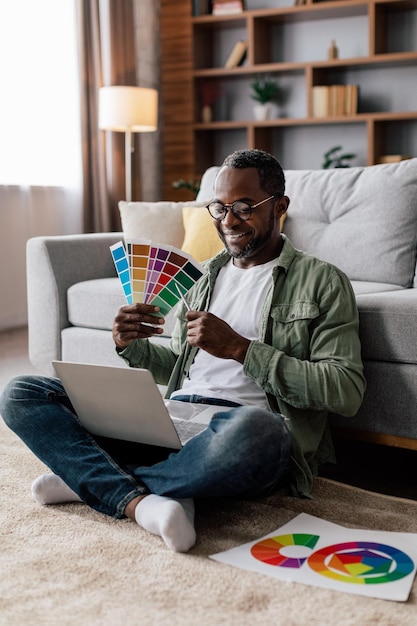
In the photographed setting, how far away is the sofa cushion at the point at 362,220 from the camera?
2666 mm

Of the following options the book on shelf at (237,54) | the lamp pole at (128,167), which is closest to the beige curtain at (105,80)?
the lamp pole at (128,167)

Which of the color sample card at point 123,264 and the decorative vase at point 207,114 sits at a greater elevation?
the decorative vase at point 207,114

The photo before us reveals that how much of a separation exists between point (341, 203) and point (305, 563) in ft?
5.37

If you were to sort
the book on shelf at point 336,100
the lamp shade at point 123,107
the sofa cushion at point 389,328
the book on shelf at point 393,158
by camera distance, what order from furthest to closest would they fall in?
the book on shelf at point 336,100
the book on shelf at point 393,158
the lamp shade at point 123,107
the sofa cushion at point 389,328

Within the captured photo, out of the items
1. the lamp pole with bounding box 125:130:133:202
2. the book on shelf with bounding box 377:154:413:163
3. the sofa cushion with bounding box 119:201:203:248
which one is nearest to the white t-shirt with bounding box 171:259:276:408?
the sofa cushion with bounding box 119:201:203:248

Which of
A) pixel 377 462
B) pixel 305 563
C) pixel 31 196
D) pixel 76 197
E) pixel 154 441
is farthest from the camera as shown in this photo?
pixel 76 197

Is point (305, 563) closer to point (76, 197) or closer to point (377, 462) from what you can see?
point (377, 462)

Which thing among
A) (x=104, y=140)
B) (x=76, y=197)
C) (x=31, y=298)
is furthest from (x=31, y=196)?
(x=31, y=298)

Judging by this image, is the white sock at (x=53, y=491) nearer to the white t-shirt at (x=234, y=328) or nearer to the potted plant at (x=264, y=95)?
the white t-shirt at (x=234, y=328)

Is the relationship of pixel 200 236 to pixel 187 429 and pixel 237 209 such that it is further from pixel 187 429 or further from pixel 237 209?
pixel 187 429

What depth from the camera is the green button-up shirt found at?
1690 millimetres

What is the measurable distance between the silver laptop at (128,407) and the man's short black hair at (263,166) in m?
0.51

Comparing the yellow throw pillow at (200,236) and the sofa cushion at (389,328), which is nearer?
the sofa cushion at (389,328)

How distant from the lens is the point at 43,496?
71.4 inches
